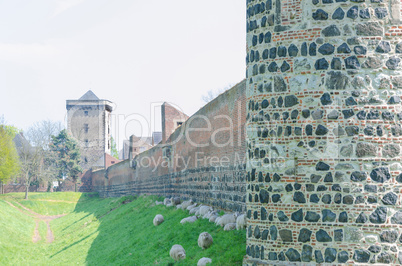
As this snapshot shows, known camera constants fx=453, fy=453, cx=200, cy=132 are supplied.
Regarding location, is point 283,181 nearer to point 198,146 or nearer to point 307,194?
point 307,194

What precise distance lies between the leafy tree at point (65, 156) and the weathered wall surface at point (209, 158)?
32.0 m

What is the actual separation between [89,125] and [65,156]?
1274cm

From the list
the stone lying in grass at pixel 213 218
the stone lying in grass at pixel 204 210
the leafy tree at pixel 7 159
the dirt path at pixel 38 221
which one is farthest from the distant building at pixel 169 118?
the leafy tree at pixel 7 159

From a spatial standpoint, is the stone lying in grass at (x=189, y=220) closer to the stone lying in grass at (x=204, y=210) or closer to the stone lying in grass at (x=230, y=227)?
the stone lying in grass at (x=204, y=210)

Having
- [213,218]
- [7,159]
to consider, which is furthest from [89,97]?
[213,218]

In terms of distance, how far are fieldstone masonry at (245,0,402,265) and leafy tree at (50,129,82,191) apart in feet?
171

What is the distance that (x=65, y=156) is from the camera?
55531 millimetres

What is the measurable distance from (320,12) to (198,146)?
10727 mm

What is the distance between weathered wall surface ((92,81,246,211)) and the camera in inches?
467

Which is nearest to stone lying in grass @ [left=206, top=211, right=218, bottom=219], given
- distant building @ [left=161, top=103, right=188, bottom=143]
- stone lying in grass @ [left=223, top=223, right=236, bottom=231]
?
A: stone lying in grass @ [left=223, top=223, right=236, bottom=231]

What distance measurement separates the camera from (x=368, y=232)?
573cm

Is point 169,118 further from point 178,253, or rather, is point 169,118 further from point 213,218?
point 178,253

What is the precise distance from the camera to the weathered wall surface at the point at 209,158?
11.9 metres

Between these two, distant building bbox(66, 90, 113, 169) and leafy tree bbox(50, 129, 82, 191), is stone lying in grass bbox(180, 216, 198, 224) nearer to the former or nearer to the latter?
leafy tree bbox(50, 129, 82, 191)
